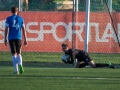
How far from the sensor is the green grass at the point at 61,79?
13664 mm

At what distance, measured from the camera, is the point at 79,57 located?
Result: 17984 millimetres

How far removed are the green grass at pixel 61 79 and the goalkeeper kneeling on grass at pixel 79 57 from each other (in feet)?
0.79

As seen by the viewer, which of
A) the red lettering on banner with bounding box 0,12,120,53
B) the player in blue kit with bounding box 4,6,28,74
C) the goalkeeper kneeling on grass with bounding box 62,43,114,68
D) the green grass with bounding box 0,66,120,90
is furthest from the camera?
the red lettering on banner with bounding box 0,12,120,53

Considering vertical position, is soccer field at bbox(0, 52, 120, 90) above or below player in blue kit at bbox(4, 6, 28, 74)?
below

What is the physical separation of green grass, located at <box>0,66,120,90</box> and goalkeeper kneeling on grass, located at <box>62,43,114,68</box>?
24 centimetres

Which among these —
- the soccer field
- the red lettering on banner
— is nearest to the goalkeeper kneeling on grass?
the soccer field

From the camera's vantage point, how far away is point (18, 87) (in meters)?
13.5

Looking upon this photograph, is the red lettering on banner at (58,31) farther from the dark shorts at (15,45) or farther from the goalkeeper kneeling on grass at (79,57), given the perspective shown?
the dark shorts at (15,45)

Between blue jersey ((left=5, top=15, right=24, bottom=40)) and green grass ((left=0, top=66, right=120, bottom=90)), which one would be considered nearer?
green grass ((left=0, top=66, right=120, bottom=90))

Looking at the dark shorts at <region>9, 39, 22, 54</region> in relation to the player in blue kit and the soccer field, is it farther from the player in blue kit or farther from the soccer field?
the soccer field

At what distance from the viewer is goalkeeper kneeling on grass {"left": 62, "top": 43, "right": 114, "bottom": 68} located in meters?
17.2

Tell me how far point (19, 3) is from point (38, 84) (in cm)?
907

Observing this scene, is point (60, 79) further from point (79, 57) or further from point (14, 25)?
point (79, 57)

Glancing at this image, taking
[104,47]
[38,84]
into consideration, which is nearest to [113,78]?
[38,84]
